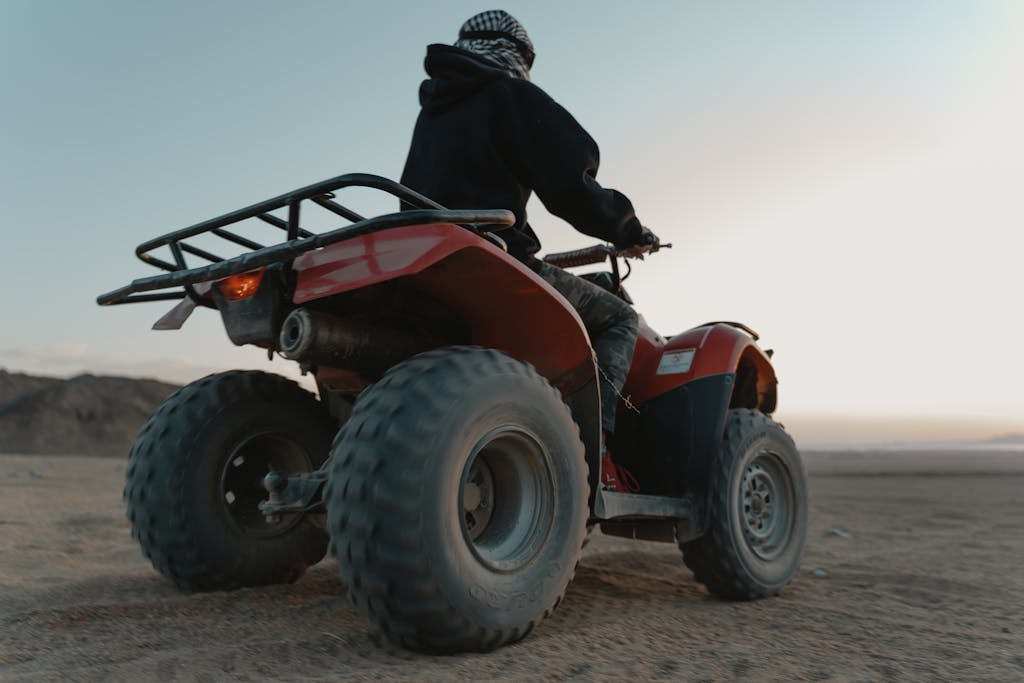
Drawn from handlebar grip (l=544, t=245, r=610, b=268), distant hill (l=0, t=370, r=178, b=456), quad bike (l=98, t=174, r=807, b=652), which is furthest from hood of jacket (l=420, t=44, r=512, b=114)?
distant hill (l=0, t=370, r=178, b=456)

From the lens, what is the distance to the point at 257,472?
11.9ft

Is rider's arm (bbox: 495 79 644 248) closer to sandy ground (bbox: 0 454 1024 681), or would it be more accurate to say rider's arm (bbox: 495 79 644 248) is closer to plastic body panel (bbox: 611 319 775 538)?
plastic body panel (bbox: 611 319 775 538)

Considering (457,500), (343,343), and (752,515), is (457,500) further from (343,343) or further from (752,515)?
(752,515)

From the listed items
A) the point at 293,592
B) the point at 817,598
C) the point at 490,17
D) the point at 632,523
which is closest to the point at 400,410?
the point at 293,592

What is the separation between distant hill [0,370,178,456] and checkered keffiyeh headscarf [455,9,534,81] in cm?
2018

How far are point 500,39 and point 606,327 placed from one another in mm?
1319

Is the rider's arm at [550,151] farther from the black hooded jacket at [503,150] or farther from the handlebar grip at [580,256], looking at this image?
the handlebar grip at [580,256]

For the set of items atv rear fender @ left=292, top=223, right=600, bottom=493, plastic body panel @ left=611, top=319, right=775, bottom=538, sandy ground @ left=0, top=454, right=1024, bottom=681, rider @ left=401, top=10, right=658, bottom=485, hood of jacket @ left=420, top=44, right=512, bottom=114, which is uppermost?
hood of jacket @ left=420, top=44, right=512, bottom=114

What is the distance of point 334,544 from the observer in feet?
7.89

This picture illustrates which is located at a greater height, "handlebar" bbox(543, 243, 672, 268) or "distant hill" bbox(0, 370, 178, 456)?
"handlebar" bbox(543, 243, 672, 268)

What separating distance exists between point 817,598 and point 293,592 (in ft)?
7.99

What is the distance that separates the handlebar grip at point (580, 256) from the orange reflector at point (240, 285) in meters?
1.78

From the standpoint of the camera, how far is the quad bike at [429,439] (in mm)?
2426

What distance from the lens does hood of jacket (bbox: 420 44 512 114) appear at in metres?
3.36
